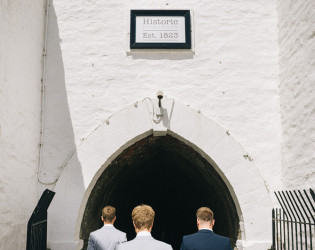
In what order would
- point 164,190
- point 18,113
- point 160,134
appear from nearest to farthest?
point 18,113 → point 160,134 → point 164,190

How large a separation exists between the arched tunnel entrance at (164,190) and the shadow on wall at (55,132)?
0.46m

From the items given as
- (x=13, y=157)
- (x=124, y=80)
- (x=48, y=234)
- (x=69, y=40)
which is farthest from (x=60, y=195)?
(x=69, y=40)

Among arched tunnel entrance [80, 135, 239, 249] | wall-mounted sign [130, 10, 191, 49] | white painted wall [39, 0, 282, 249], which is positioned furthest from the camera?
arched tunnel entrance [80, 135, 239, 249]

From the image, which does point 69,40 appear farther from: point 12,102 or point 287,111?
point 287,111

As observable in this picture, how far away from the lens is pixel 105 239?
403cm

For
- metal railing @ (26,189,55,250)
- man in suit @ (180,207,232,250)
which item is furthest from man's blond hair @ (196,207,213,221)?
metal railing @ (26,189,55,250)

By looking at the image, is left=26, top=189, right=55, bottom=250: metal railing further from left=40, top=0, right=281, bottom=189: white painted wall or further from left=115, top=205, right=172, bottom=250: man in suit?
left=115, top=205, right=172, bottom=250: man in suit

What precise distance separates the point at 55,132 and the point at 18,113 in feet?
2.28

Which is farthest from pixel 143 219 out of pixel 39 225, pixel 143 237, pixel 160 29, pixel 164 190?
pixel 164 190

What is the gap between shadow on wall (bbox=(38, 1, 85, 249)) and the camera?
193 inches

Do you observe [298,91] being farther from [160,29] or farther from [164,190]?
[164,190]

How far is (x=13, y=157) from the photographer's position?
175 inches

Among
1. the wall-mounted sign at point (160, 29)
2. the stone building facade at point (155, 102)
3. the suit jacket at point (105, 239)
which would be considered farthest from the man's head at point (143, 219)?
the wall-mounted sign at point (160, 29)

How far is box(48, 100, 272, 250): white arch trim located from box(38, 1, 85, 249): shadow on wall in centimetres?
1
